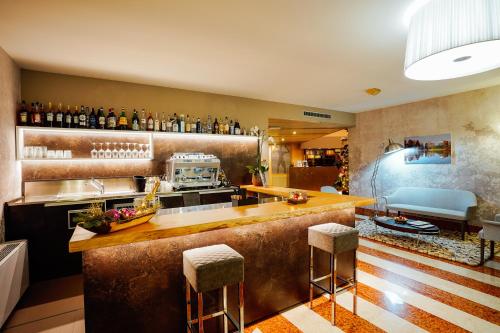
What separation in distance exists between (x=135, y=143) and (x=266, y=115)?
3144 millimetres

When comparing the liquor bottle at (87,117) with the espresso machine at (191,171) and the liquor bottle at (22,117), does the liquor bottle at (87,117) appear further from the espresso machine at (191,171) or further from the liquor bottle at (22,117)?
the espresso machine at (191,171)

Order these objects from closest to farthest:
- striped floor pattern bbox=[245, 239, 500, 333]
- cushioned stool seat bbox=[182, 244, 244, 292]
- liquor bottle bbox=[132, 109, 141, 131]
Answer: cushioned stool seat bbox=[182, 244, 244, 292]
striped floor pattern bbox=[245, 239, 500, 333]
liquor bottle bbox=[132, 109, 141, 131]

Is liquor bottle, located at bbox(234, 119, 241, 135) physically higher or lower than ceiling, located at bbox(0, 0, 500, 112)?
lower

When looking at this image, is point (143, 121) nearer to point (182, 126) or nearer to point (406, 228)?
point (182, 126)

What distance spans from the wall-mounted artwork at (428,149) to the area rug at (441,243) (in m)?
1.76

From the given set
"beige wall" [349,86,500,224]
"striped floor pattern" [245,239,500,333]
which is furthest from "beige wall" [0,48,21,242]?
"beige wall" [349,86,500,224]

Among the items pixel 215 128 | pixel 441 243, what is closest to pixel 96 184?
pixel 215 128

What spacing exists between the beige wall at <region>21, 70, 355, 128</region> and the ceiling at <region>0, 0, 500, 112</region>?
0.65 ft

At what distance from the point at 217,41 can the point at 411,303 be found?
3824 millimetres

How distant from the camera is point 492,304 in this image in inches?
107

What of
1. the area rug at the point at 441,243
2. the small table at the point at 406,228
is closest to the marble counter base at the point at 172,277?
the small table at the point at 406,228

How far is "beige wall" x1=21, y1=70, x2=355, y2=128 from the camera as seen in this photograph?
4.09m

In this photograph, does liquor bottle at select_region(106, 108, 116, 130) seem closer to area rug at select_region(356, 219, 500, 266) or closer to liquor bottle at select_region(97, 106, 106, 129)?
liquor bottle at select_region(97, 106, 106, 129)

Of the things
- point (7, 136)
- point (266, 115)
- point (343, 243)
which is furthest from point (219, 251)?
point (266, 115)
